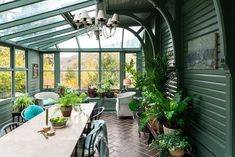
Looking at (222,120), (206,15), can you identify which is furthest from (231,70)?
(206,15)

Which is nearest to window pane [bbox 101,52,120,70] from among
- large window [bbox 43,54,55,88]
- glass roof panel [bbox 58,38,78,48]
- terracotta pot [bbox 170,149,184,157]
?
glass roof panel [bbox 58,38,78,48]

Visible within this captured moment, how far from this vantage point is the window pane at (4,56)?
6.67 metres

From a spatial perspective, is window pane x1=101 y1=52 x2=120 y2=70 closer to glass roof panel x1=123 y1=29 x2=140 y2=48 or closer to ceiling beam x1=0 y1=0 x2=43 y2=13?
glass roof panel x1=123 y1=29 x2=140 y2=48

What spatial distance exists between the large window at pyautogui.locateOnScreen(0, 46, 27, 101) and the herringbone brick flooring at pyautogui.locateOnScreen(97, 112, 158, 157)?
310 centimetres

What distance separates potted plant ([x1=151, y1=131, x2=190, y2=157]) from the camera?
9.30 ft

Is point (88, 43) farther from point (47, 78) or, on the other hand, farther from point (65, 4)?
point (65, 4)

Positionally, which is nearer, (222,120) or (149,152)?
(222,120)

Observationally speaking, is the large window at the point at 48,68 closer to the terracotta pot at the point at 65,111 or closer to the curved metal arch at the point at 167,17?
the terracotta pot at the point at 65,111

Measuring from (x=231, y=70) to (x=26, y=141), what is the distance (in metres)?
2.16

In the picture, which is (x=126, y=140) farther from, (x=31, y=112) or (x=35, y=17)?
(x=35, y=17)

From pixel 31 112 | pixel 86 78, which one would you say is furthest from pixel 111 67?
pixel 31 112

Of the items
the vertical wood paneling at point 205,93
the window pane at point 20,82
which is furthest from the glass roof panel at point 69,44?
the vertical wood paneling at point 205,93

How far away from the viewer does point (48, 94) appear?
8422 millimetres

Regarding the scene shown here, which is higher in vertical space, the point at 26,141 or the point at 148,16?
the point at 148,16
